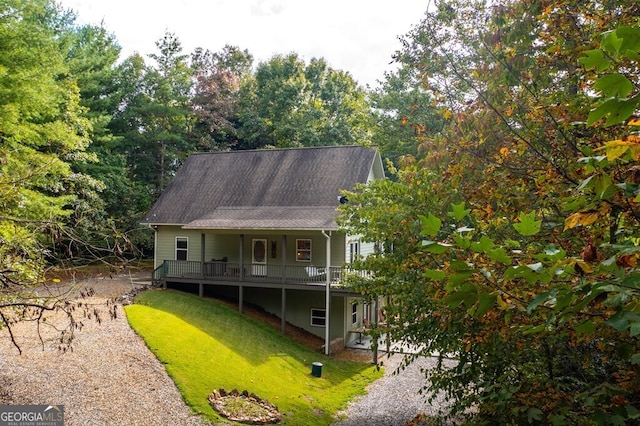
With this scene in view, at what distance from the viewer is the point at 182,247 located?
24.2 m

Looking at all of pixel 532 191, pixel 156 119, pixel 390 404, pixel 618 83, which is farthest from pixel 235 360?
pixel 156 119

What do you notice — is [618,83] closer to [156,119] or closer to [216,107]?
[156,119]

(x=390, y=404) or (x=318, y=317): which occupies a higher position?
(x=318, y=317)

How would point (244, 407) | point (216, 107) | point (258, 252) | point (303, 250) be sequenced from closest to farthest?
point (244, 407) < point (303, 250) < point (258, 252) < point (216, 107)

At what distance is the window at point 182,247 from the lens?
2408 centimetres

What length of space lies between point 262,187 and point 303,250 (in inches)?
185

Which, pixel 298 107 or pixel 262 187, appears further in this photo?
pixel 298 107

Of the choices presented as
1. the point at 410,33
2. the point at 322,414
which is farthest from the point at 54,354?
the point at 410,33

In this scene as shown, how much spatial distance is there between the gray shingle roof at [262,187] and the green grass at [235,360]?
429 centimetres

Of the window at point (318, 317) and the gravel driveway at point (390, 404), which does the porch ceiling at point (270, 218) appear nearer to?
the window at point (318, 317)

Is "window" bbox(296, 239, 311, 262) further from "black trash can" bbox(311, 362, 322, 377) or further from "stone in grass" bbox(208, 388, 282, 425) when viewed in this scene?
"stone in grass" bbox(208, 388, 282, 425)

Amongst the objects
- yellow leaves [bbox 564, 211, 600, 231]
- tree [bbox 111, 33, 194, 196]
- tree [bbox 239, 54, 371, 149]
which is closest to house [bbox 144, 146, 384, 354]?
tree [bbox 111, 33, 194, 196]

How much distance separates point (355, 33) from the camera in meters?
7.61

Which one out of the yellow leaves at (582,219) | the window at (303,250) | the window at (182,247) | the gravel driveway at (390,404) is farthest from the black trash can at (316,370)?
the yellow leaves at (582,219)
